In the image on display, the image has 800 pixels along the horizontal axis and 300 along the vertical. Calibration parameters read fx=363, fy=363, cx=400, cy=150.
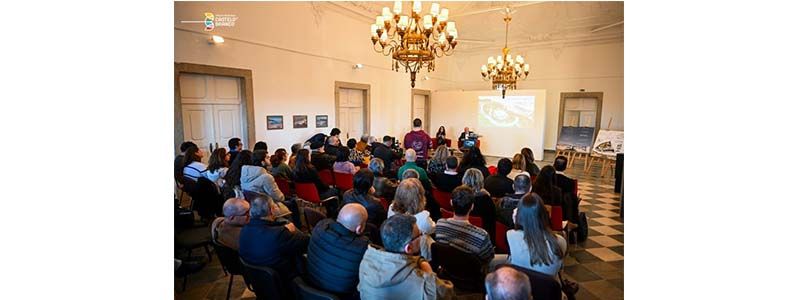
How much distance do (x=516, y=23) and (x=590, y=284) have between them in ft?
27.3

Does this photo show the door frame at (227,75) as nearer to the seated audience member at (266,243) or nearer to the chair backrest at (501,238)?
the seated audience member at (266,243)

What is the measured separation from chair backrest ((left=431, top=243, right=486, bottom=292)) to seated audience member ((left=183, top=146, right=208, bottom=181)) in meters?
3.08

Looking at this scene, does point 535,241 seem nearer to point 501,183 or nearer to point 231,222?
point 501,183

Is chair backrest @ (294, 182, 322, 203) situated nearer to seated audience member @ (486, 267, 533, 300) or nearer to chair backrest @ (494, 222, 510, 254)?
chair backrest @ (494, 222, 510, 254)

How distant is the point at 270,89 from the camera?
6984 mm

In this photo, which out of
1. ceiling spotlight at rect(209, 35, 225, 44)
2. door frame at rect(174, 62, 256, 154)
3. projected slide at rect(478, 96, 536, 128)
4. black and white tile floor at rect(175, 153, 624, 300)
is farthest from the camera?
projected slide at rect(478, 96, 536, 128)

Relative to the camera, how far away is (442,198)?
3.93 meters

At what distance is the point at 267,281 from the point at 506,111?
33.5 feet

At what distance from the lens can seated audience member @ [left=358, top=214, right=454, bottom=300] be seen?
5.35 feet

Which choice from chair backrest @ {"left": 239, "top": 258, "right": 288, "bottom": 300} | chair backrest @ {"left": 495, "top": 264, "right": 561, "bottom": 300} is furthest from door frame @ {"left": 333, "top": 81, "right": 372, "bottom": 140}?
chair backrest @ {"left": 495, "top": 264, "right": 561, "bottom": 300}

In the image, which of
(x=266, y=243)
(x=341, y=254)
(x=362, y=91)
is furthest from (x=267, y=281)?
(x=362, y=91)

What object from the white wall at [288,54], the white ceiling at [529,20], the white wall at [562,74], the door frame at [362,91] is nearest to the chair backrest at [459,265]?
the white wall at [288,54]

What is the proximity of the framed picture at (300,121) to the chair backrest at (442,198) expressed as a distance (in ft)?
14.6
